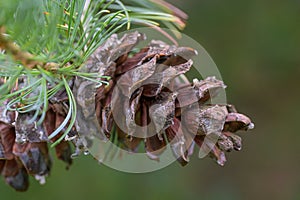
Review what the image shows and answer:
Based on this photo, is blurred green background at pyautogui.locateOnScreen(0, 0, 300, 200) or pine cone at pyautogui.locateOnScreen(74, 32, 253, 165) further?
blurred green background at pyautogui.locateOnScreen(0, 0, 300, 200)

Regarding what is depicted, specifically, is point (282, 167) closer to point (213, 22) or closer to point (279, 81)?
point (279, 81)

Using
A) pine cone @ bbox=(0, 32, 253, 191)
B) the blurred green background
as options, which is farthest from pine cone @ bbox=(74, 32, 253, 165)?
the blurred green background

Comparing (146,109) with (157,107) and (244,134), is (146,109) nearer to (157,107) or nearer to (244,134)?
(157,107)

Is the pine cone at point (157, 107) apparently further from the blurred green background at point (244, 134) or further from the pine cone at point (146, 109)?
the blurred green background at point (244, 134)

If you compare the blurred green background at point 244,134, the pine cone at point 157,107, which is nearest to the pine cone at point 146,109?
the pine cone at point 157,107

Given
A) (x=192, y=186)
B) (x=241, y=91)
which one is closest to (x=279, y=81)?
(x=241, y=91)

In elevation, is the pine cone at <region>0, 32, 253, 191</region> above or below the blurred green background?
above

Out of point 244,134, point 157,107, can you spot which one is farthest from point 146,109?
point 244,134

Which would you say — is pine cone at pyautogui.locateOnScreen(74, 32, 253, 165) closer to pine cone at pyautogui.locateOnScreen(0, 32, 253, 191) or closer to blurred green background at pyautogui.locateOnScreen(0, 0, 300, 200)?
pine cone at pyautogui.locateOnScreen(0, 32, 253, 191)
